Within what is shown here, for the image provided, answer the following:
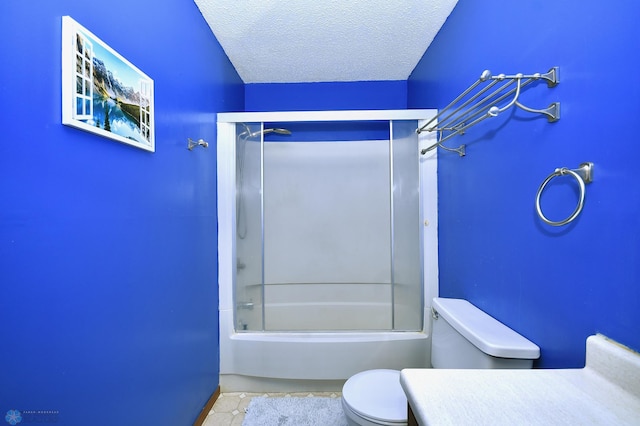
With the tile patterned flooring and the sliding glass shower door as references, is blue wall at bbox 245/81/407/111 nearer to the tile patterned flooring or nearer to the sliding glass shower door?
the sliding glass shower door

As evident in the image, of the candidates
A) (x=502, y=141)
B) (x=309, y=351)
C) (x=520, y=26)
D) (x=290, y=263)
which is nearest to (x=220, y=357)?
(x=309, y=351)

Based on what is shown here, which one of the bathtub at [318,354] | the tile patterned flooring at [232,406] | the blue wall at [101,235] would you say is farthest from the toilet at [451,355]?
the blue wall at [101,235]

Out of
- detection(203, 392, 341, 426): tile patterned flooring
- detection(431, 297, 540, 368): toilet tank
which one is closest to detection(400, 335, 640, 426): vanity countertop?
detection(431, 297, 540, 368): toilet tank

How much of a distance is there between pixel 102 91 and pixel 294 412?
1893 millimetres

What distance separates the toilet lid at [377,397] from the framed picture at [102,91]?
4.56ft

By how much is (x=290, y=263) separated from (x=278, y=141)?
120 centimetres

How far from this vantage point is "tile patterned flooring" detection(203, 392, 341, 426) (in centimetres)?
169

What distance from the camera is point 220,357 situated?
194cm

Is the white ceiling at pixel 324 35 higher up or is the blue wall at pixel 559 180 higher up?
the white ceiling at pixel 324 35

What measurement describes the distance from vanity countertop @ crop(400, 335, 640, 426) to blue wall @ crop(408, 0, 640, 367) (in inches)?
3.2

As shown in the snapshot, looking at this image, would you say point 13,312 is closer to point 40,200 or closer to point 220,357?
point 40,200

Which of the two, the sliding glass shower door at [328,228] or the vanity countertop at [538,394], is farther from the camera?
the sliding glass shower door at [328,228]

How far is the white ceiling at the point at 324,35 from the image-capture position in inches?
65.8

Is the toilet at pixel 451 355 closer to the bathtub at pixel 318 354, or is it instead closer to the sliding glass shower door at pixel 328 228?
the bathtub at pixel 318 354
